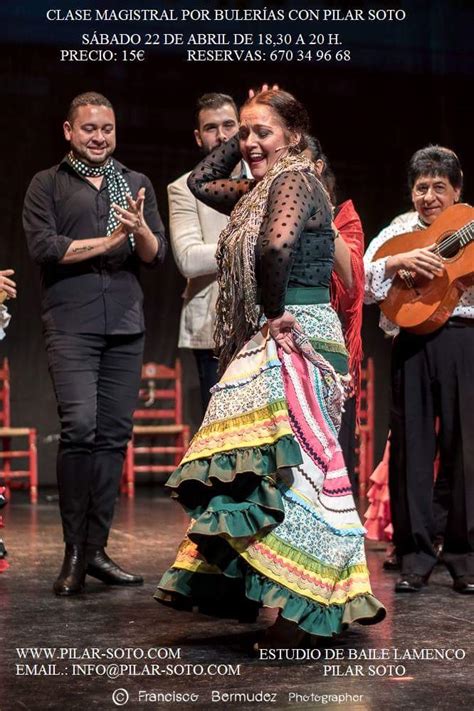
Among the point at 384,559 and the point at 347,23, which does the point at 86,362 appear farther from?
the point at 347,23

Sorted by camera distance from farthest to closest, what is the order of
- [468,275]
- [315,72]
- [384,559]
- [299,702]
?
[315,72] → [384,559] → [468,275] → [299,702]

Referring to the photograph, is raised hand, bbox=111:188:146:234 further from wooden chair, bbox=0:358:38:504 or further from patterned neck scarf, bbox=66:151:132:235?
wooden chair, bbox=0:358:38:504

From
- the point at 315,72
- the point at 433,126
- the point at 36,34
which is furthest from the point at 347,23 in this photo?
the point at 36,34

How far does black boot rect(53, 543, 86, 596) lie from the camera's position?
153 inches

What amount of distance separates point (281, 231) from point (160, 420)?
5077 mm

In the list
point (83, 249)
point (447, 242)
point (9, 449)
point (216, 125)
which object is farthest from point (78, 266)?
point (9, 449)

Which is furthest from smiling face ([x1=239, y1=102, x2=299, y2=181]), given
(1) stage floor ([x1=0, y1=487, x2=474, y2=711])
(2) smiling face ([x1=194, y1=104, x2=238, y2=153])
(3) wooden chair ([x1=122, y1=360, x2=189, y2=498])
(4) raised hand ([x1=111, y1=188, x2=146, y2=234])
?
(3) wooden chair ([x1=122, y1=360, x2=189, y2=498])

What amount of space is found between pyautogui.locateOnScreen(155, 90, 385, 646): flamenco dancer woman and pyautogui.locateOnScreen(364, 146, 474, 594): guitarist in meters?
0.97

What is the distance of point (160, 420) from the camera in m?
7.97

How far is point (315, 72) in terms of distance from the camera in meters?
7.87

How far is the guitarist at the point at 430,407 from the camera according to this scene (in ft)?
13.5

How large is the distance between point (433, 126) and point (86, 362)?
15.4 feet

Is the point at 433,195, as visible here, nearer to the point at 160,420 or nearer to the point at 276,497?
the point at 276,497

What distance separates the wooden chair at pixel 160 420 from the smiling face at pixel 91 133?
Result: 149 inches
